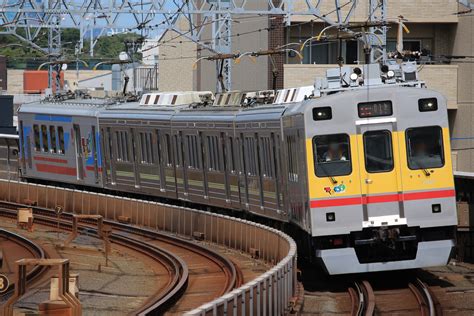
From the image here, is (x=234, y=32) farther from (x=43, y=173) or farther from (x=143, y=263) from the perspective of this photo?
(x=143, y=263)

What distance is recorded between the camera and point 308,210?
1823 centimetres

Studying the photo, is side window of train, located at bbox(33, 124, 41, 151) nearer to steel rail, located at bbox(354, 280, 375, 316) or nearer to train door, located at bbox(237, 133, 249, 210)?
train door, located at bbox(237, 133, 249, 210)

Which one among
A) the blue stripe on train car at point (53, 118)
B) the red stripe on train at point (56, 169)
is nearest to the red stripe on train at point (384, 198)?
the red stripe on train at point (56, 169)

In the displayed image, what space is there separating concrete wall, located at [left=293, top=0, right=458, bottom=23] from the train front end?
2022cm

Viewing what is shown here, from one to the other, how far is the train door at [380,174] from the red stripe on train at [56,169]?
19233mm

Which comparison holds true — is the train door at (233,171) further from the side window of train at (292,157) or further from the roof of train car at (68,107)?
the roof of train car at (68,107)

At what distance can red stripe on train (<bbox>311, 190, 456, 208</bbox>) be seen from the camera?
18031 millimetres

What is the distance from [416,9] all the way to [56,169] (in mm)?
11634

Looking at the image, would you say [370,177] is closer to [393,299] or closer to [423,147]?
[423,147]

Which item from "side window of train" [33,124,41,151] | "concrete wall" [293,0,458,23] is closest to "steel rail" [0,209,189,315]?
"side window of train" [33,124,41,151]

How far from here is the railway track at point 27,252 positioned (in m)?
19.7

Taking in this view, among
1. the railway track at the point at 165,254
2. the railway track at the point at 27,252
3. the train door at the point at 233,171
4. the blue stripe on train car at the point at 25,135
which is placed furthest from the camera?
the blue stripe on train car at the point at 25,135

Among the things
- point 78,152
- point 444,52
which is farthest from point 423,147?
point 444,52

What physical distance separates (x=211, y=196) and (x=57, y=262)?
14.3m
